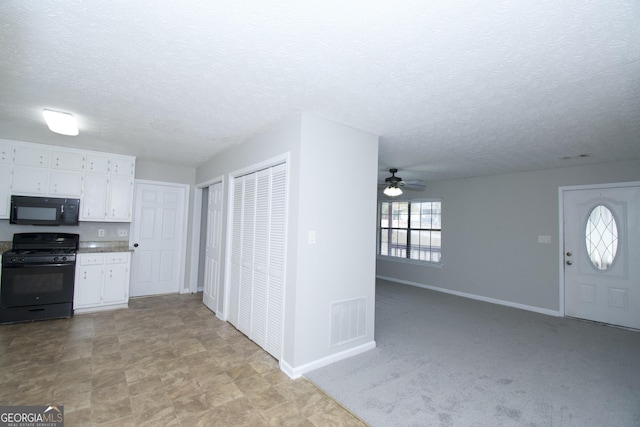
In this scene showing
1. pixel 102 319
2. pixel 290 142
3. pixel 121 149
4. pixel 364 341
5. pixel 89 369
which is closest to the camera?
pixel 89 369

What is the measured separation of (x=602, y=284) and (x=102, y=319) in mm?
7272

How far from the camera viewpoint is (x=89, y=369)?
2576 mm

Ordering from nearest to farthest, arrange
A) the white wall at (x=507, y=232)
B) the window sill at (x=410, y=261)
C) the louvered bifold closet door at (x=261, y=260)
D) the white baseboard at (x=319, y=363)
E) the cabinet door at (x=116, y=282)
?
the white baseboard at (x=319, y=363), the louvered bifold closet door at (x=261, y=260), the cabinet door at (x=116, y=282), the white wall at (x=507, y=232), the window sill at (x=410, y=261)

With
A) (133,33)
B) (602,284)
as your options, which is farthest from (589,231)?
(133,33)

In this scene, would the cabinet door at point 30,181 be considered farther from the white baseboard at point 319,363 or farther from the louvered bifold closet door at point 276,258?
the white baseboard at point 319,363

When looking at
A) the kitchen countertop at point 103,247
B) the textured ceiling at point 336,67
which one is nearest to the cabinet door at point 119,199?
the kitchen countertop at point 103,247

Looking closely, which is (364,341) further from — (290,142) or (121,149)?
(121,149)

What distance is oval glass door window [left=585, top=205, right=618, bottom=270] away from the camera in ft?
13.9

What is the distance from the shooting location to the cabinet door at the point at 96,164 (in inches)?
169

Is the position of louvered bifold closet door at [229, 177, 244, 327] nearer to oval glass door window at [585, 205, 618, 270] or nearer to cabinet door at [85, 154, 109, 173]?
cabinet door at [85, 154, 109, 173]

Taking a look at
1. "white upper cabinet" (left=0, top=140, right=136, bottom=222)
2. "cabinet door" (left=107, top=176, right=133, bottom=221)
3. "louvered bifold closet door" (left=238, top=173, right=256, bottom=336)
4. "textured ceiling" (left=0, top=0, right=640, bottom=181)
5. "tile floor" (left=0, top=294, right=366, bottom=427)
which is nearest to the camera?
"textured ceiling" (left=0, top=0, right=640, bottom=181)

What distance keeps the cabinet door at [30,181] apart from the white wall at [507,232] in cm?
687

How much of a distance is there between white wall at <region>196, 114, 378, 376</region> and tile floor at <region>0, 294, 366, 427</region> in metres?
0.42

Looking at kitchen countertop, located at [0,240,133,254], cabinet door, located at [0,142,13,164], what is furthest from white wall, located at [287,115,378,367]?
cabinet door, located at [0,142,13,164]
